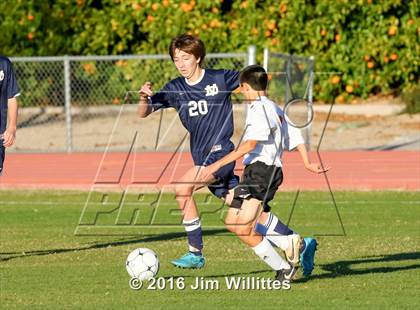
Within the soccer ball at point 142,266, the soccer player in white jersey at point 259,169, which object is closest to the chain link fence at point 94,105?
the soccer ball at point 142,266

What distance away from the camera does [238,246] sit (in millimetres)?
12789

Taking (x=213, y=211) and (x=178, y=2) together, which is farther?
(x=178, y=2)

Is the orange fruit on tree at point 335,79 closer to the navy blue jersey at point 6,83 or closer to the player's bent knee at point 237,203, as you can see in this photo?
the navy blue jersey at point 6,83

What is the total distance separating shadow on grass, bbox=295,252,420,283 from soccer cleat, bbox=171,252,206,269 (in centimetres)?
113

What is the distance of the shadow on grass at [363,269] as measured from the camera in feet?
35.1

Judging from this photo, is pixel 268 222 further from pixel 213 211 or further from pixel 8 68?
pixel 213 211

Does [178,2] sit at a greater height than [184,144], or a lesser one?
greater

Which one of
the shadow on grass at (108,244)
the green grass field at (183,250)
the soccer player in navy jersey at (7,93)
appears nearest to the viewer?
the green grass field at (183,250)

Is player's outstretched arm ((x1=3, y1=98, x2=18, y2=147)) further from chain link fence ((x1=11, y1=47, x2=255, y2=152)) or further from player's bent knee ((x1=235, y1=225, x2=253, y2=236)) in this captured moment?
chain link fence ((x1=11, y1=47, x2=255, y2=152))

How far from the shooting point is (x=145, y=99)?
11062 mm

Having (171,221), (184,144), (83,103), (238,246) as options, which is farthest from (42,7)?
(238,246)

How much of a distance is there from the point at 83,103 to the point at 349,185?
9355 millimetres

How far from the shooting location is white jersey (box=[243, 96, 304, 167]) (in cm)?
979

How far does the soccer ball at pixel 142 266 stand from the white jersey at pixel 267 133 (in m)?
1.19
